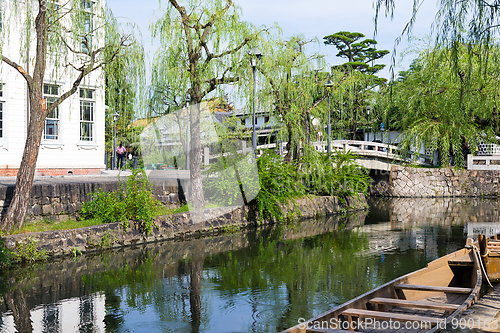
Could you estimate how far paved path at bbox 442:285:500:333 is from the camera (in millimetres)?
4258

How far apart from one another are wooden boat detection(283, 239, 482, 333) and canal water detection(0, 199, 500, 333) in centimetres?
116

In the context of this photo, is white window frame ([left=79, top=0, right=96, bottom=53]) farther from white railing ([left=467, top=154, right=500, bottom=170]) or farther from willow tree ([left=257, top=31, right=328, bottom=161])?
white railing ([left=467, top=154, right=500, bottom=170])

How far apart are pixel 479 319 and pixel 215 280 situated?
459cm

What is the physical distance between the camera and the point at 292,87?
15734 mm

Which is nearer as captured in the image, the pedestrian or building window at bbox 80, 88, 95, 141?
building window at bbox 80, 88, 95, 141

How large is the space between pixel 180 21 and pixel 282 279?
774 cm

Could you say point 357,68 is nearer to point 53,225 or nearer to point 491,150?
point 491,150

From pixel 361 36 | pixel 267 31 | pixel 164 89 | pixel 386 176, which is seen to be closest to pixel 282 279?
pixel 164 89

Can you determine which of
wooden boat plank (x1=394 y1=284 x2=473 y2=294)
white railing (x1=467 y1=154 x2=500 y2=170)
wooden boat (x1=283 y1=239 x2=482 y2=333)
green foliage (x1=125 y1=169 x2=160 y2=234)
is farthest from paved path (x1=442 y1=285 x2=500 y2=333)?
white railing (x1=467 y1=154 x2=500 y2=170)

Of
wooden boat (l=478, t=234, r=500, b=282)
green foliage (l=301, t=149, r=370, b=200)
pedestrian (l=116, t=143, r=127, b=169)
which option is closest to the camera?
wooden boat (l=478, t=234, r=500, b=282)

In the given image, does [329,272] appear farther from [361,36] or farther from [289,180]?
[361,36]

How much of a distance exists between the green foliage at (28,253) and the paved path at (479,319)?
7449 mm

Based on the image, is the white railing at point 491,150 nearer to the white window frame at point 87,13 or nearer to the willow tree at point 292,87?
the willow tree at point 292,87

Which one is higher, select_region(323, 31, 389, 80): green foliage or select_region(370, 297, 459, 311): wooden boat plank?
select_region(323, 31, 389, 80): green foliage
